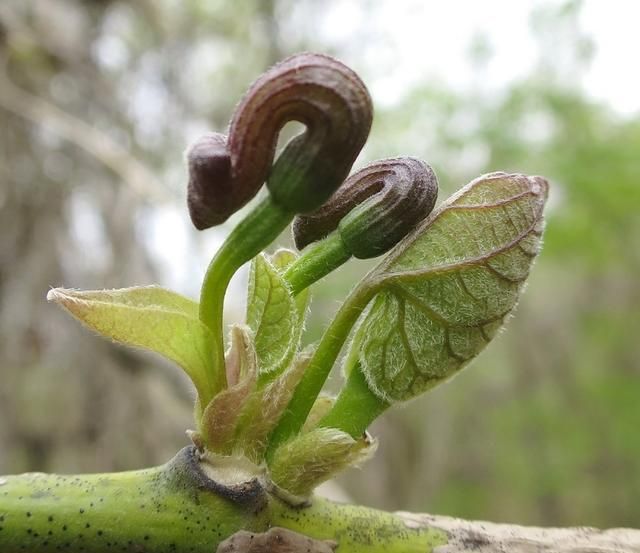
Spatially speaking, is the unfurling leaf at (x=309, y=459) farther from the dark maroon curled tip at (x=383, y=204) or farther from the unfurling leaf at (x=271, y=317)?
the dark maroon curled tip at (x=383, y=204)

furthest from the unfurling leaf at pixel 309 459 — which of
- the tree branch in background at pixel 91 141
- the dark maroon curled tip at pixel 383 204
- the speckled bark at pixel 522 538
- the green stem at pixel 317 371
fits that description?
the tree branch in background at pixel 91 141

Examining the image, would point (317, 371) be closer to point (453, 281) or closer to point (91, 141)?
point (453, 281)

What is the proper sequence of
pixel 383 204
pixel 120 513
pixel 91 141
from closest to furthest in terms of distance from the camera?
1. pixel 120 513
2. pixel 383 204
3. pixel 91 141

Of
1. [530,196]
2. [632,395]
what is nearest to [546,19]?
[632,395]

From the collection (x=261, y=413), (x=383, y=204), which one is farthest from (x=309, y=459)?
(x=383, y=204)

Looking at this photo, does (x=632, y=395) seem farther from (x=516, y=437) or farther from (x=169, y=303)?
(x=169, y=303)

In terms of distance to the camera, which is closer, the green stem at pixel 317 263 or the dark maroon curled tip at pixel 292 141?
the dark maroon curled tip at pixel 292 141
